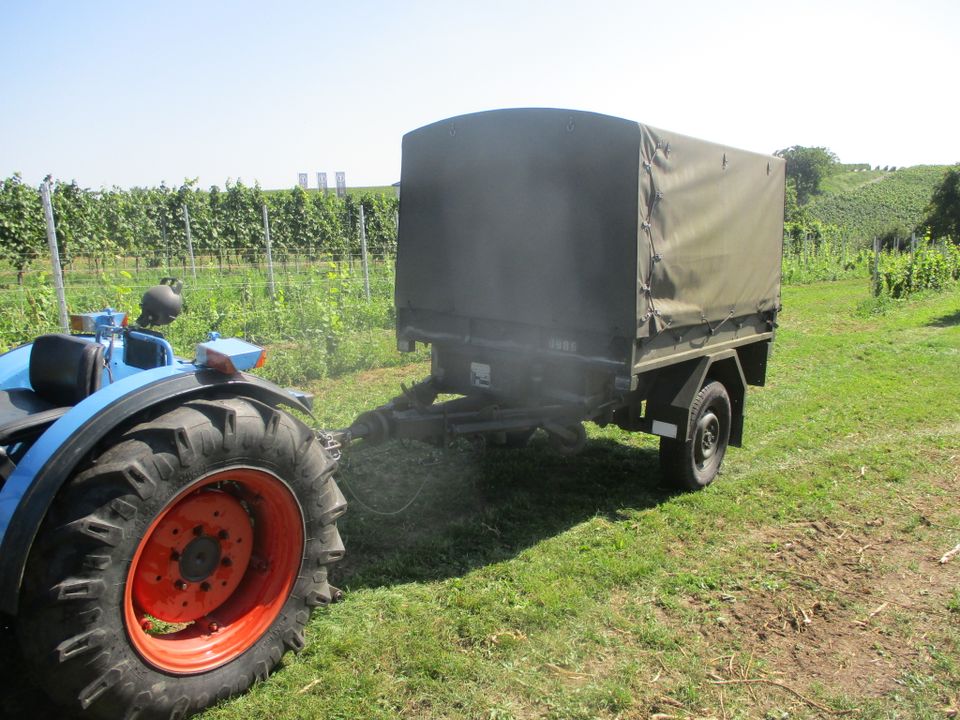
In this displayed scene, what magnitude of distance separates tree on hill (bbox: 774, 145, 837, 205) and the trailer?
8227 cm

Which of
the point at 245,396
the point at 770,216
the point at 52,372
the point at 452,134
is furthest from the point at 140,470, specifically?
the point at 770,216

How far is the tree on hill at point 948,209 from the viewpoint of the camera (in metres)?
39.5

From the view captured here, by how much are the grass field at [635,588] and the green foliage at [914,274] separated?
44.4 ft

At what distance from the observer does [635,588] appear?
383 cm

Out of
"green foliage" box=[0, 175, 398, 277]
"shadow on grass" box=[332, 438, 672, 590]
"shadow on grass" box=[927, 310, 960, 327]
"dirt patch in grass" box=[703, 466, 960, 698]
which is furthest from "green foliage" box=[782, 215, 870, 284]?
"dirt patch in grass" box=[703, 466, 960, 698]

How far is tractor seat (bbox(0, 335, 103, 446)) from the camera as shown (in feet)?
9.61

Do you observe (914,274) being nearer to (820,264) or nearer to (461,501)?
(820,264)

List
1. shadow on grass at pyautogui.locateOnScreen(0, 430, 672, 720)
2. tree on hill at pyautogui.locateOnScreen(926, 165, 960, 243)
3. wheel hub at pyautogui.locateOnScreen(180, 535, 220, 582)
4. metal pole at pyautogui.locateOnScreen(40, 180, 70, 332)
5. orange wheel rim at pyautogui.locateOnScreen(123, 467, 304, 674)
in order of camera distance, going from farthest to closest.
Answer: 1. tree on hill at pyautogui.locateOnScreen(926, 165, 960, 243)
2. metal pole at pyautogui.locateOnScreen(40, 180, 70, 332)
3. shadow on grass at pyautogui.locateOnScreen(0, 430, 672, 720)
4. wheel hub at pyautogui.locateOnScreen(180, 535, 220, 582)
5. orange wheel rim at pyautogui.locateOnScreen(123, 467, 304, 674)

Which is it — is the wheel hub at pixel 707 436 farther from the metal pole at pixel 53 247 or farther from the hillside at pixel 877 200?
the hillside at pixel 877 200

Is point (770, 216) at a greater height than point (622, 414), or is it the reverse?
A: point (770, 216)

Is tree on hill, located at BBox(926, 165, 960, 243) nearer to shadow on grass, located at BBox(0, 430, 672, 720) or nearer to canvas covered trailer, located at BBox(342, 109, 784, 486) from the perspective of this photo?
canvas covered trailer, located at BBox(342, 109, 784, 486)

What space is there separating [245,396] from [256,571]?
0.77 meters

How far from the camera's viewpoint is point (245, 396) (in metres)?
2.92

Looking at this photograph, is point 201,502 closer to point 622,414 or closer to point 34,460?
point 34,460
